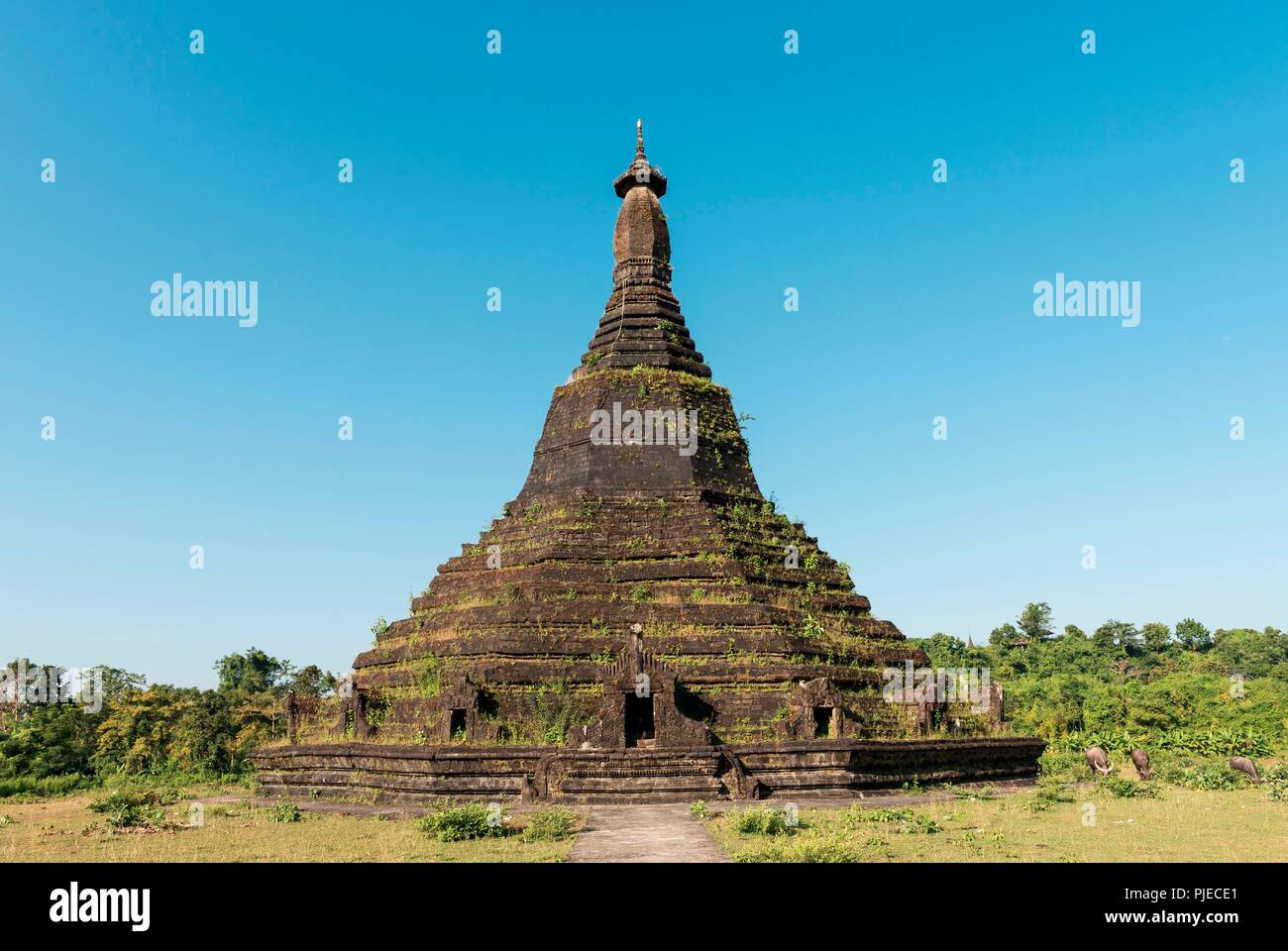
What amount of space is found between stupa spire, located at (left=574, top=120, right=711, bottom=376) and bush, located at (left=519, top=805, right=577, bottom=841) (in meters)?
14.6

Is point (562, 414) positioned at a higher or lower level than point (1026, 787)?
higher

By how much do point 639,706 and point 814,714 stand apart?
3.44m

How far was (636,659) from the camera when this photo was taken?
19.9 metres

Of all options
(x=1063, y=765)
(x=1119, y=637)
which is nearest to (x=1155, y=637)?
(x=1119, y=637)

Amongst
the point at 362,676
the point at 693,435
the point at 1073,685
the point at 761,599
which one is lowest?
the point at 1073,685

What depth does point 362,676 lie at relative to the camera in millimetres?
24344

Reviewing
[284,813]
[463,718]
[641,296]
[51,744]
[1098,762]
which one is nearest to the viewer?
[284,813]

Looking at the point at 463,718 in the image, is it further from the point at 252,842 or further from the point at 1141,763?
the point at 1141,763

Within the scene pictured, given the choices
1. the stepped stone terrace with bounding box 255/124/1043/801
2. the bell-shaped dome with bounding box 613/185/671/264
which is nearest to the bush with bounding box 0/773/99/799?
the stepped stone terrace with bounding box 255/124/1043/801

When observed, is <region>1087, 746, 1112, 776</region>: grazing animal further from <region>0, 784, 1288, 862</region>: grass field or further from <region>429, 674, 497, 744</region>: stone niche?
<region>429, 674, 497, 744</region>: stone niche

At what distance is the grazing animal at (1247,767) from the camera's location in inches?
917
